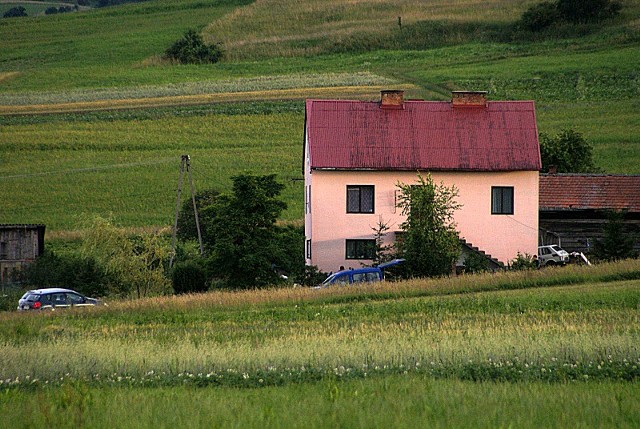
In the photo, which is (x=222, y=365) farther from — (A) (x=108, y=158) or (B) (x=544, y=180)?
(A) (x=108, y=158)

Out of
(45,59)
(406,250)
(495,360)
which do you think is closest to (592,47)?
(45,59)

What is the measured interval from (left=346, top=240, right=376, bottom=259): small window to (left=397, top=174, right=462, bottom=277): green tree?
4.04 m

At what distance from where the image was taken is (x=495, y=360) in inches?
760

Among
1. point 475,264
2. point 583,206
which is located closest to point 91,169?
point 583,206

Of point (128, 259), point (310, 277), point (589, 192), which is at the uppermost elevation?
point (589, 192)

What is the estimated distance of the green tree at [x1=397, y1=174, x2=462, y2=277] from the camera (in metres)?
43.3

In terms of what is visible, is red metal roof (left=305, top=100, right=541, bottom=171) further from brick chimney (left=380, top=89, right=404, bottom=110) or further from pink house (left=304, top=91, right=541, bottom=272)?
brick chimney (left=380, top=89, right=404, bottom=110)

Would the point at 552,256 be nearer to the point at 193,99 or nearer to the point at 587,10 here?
the point at 193,99

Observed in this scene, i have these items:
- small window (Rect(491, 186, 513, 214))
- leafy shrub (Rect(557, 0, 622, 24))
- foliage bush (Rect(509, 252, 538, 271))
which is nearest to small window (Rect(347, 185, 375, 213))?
small window (Rect(491, 186, 513, 214))

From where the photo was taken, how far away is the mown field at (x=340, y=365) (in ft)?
47.7

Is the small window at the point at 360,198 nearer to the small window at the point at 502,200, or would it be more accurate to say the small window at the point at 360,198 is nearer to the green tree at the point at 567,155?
the small window at the point at 502,200

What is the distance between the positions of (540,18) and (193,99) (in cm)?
3981

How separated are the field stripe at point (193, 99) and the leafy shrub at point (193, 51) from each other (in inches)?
834

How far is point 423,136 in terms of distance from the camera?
172 ft
